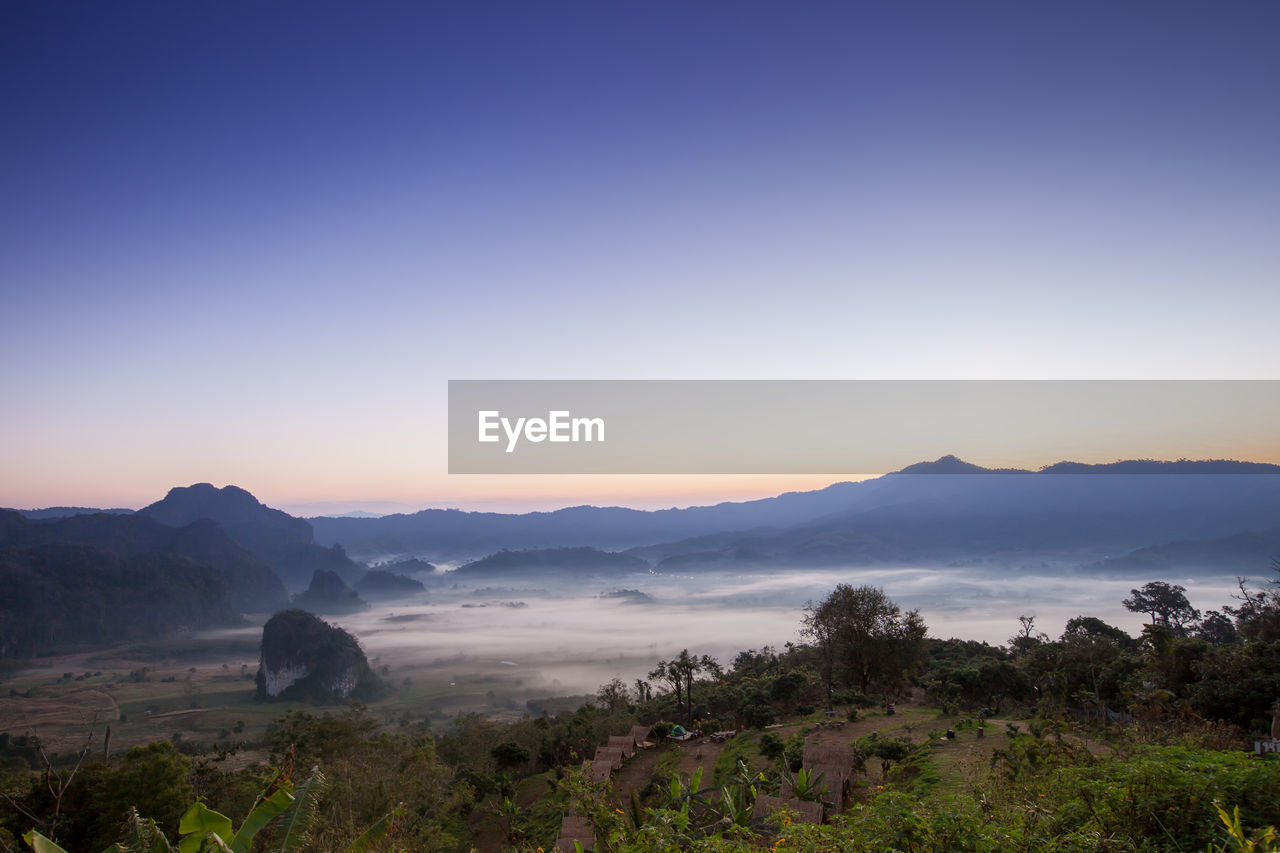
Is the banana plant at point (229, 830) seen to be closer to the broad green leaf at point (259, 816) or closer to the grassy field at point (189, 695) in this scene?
the broad green leaf at point (259, 816)

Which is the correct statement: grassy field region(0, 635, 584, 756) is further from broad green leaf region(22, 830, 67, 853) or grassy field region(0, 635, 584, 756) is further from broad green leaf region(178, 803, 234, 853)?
broad green leaf region(22, 830, 67, 853)

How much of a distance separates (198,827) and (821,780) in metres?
13.8

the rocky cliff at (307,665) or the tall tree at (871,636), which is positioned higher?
the tall tree at (871,636)

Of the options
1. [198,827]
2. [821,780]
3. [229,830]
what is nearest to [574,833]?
[821,780]

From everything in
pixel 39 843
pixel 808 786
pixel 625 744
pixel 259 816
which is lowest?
pixel 625 744

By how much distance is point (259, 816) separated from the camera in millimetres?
4578

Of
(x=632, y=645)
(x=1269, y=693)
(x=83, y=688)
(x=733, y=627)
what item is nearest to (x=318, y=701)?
(x=83, y=688)

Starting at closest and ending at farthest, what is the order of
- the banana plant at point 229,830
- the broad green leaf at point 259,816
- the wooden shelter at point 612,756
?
1. the banana plant at point 229,830
2. the broad green leaf at point 259,816
3. the wooden shelter at point 612,756

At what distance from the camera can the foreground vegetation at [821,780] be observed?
19.1 ft

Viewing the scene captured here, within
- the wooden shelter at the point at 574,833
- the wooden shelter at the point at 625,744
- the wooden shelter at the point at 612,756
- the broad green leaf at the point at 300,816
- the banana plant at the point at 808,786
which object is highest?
the broad green leaf at the point at 300,816

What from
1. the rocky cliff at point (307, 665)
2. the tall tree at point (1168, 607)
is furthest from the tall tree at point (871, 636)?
the rocky cliff at point (307, 665)

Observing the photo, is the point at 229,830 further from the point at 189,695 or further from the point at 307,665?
the point at 189,695

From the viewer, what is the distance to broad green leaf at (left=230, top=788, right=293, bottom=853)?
4.46 meters

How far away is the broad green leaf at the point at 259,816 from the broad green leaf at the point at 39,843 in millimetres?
1037
